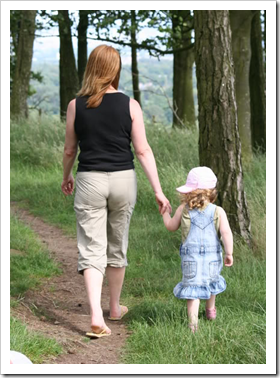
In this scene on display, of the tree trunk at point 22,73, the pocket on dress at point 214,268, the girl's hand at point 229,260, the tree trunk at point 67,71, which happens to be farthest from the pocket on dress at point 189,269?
the tree trunk at point 22,73

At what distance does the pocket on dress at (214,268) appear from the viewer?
519 centimetres

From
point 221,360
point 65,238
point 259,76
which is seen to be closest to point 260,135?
point 259,76

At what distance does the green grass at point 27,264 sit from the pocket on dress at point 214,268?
6.19 feet

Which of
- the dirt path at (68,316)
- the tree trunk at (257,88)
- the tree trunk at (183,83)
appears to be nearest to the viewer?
the dirt path at (68,316)

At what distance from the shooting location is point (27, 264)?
7414 mm

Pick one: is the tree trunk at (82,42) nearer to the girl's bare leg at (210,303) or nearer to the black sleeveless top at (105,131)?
the black sleeveless top at (105,131)

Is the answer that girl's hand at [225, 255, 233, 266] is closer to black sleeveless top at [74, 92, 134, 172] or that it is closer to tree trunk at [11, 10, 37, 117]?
black sleeveless top at [74, 92, 134, 172]

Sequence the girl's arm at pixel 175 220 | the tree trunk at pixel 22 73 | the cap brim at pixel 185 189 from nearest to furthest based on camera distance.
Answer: the cap brim at pixel 185 189 < the girl's arm at pixel 175 220 < the tree trunk at pixel 22 73

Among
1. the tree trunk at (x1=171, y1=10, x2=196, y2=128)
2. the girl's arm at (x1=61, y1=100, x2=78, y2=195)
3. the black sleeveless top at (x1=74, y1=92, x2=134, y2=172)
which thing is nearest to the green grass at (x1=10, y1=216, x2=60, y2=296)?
the girl's arm at (x1=61, y1=100, x2=78, y2=195)

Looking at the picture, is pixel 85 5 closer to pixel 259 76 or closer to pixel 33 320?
pixel 33 320

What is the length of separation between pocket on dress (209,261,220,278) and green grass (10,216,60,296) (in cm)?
189

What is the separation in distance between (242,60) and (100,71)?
24.2 ft

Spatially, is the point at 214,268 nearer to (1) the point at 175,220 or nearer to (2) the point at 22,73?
(1) the point at 175,220

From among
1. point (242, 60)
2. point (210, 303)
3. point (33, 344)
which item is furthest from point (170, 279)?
point (242, 60)
